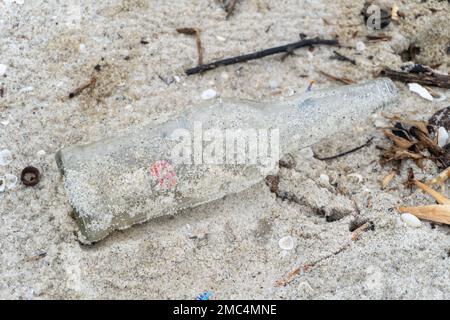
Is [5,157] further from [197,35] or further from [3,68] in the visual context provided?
[197,35]

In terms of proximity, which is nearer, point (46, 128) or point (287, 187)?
point (287, 187)

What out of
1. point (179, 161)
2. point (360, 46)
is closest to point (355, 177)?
point (179, 161)

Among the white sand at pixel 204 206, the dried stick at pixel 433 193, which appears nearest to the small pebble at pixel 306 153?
the white sand at pixel 204 206

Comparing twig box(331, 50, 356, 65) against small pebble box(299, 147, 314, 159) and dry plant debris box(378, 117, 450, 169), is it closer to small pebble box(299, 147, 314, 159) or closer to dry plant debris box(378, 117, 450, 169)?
dry plant debris box(378, 117, 450, 169)

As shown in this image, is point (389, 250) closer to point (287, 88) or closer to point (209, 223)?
point (209, 223)
